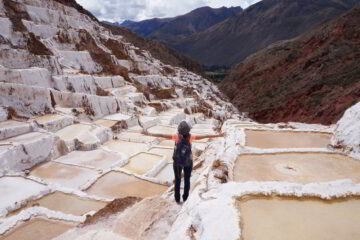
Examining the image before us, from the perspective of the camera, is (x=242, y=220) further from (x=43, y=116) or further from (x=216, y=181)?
(x=43, y=116)

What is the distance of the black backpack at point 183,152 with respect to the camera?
3811mm

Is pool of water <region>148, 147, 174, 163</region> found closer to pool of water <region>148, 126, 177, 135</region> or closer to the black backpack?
pool of water <region>148, 126, 177, 135</region>

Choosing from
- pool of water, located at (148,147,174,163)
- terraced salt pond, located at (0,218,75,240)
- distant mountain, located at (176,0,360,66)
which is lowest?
pool of water, located at (148,147,174,163)

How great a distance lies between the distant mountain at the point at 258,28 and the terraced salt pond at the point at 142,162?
255 ft

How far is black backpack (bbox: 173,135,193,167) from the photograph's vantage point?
12.5ft

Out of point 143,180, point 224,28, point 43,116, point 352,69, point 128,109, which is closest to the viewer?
point 143,180

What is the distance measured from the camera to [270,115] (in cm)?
2464

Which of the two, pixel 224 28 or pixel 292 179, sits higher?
pixel 224 28

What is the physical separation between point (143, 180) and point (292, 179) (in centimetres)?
461

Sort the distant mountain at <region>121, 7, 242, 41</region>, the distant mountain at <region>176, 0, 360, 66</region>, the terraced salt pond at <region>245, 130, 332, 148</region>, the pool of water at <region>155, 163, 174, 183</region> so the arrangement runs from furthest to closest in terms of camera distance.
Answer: the distant mountain at <region>121, 7, 242, 41</region>, the distant mountain at <region>176, 0, 360, 66</region>, the pool of water at <region>155, 163, 174, 183</region>, the terraced salt pond at <region>245, 130, 332, 148</region>

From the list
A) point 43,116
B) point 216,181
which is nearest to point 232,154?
point 216,181

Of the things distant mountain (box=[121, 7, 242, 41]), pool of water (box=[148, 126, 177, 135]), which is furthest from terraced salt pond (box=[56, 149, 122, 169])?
distant mountain (box=[121, 7, 242, 41])

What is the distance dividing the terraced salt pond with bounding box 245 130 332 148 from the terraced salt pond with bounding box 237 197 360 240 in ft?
7.72


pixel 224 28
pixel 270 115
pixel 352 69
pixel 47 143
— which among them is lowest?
pixel 270 115
